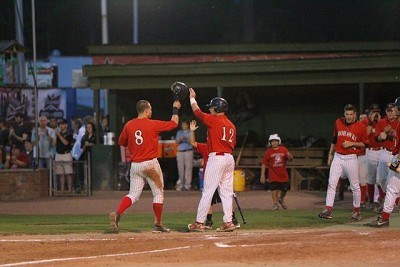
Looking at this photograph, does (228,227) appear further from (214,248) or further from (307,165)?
(307,165)

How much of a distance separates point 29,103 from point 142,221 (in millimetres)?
16366

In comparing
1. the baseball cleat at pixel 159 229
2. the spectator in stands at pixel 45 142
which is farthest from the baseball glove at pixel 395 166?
the spectator in stands at pixel 45 142

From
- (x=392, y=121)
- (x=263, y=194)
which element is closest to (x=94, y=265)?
(x=392, y=121)

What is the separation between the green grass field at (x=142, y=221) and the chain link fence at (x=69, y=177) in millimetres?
5447

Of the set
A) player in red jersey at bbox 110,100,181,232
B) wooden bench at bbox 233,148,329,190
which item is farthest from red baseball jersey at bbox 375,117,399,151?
wooden bench at bbox 233,148,329,190

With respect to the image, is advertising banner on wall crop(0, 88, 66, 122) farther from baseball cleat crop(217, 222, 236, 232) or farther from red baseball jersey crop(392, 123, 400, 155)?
red baseball jersey crop(392, 123, 400, 155)

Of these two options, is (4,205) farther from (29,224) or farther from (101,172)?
(29,224)

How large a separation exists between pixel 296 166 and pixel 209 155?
36.5ft

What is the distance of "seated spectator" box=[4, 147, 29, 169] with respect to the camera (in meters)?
25.1

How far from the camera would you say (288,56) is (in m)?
27.0

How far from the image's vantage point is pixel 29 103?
3275 cm

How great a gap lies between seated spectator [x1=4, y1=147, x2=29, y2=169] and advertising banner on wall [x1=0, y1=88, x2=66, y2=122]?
4717 mm

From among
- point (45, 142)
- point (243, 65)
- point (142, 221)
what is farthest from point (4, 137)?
point (142, 221)

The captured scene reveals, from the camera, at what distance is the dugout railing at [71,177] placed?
2478cm
